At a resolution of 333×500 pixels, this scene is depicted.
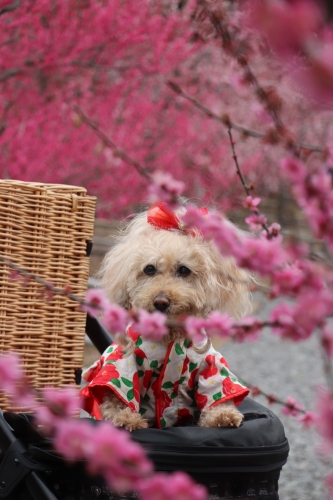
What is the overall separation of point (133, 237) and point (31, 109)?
474 centimetres

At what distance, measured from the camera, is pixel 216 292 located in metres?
2.05

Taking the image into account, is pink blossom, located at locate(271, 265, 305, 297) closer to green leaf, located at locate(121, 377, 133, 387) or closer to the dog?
the dog

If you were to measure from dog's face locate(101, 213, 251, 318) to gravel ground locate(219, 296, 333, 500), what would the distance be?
8.7 inches

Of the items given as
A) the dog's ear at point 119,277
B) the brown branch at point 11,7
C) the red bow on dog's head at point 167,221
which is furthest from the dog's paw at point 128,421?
the brown branch at point 11,7

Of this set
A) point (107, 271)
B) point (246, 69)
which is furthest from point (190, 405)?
point (246, 69)

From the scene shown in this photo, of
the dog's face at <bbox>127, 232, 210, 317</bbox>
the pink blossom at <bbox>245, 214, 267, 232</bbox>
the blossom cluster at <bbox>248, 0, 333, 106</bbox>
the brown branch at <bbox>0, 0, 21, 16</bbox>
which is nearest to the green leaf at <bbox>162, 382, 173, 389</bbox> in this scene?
the dog's face at <bbox>127, 232, 210, 317</bbox>

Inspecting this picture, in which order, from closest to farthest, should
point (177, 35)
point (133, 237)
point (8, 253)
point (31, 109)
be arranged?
point (8, 253) → point (133, 237) → point (31, 109) → point (177, 35)

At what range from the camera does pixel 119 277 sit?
6.76ft

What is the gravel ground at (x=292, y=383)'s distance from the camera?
11.9ft

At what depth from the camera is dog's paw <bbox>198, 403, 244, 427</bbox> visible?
174 cm

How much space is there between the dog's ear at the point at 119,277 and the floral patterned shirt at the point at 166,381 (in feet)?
0.48

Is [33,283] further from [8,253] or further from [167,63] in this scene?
[167,63]

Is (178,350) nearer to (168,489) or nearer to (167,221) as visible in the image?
(167,221)

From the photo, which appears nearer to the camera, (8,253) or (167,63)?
(8,253)
